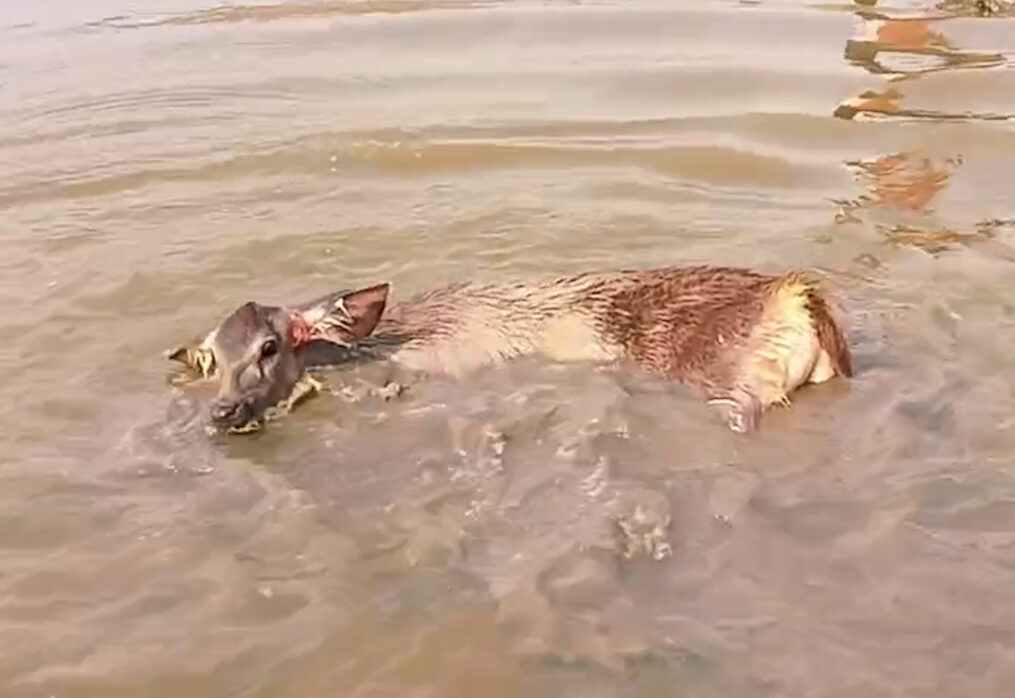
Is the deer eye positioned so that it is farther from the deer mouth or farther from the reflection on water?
the reflection on water

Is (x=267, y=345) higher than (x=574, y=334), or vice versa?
(x=267, y=345)

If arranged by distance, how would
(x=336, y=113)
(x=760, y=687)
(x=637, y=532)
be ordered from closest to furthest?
(x=760, y=687) < (x=637, y=532) < (x=336, y=113)

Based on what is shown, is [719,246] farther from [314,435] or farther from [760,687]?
[760,687]

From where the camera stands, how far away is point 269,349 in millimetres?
6379

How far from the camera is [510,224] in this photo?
8.55m

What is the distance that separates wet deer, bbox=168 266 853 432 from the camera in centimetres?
604

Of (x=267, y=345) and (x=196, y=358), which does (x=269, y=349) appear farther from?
(x=196, y=358)

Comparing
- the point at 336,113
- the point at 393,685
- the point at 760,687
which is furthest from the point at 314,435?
the point at 336,113

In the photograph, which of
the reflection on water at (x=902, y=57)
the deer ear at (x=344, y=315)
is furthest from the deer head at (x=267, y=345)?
the reflection on water at (x=902, y=57)

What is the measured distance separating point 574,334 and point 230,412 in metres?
1.67

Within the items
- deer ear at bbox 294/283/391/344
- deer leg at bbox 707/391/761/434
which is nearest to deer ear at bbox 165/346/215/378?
deer ear at bbox 294/283/391/344

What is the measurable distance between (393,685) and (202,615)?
800 mm

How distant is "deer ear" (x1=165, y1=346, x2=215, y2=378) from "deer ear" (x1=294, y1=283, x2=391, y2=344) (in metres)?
0.45

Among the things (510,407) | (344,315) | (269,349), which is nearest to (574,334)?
(510,407)
